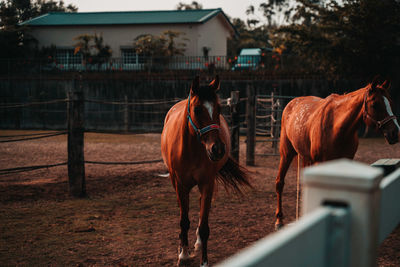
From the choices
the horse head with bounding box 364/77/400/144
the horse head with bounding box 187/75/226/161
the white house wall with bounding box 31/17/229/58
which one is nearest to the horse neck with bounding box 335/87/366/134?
the horse head with bounding box 364/77/400/144

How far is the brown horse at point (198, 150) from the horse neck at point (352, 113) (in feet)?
5.14

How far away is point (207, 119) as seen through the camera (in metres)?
3.72

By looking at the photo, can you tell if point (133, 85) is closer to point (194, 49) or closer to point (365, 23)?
point (194, 49)

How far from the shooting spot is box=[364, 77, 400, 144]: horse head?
423cm

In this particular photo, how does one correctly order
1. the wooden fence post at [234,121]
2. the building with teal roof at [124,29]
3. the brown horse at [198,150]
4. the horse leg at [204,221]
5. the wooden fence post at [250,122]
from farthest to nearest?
the building with teal roof at [124,29]
the wooden fence post at [250,122]
the wooden fence post at [234,121]
the horse leg at [204,221]
the brown horse at [198,150]

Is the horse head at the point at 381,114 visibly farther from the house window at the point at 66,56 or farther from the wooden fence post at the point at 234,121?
the house window at the point at 66,56

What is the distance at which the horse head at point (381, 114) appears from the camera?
423cm

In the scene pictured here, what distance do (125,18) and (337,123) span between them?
26626 mm

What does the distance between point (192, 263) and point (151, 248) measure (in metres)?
0.56

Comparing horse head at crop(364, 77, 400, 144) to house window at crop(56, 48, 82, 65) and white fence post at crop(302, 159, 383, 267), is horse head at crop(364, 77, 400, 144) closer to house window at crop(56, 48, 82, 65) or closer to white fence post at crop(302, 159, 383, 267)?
white fence post at crop(302, 159, 383, 267)

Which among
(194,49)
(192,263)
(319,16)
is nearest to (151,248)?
(192,263)

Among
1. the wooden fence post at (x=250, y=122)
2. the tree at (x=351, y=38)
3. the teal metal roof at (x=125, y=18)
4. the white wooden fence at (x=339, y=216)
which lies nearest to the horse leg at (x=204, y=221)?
the white wooden fence at (x=339, y=216)

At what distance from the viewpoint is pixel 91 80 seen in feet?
64.1

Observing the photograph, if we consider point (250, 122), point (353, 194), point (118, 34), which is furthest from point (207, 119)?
point (118, 34)
